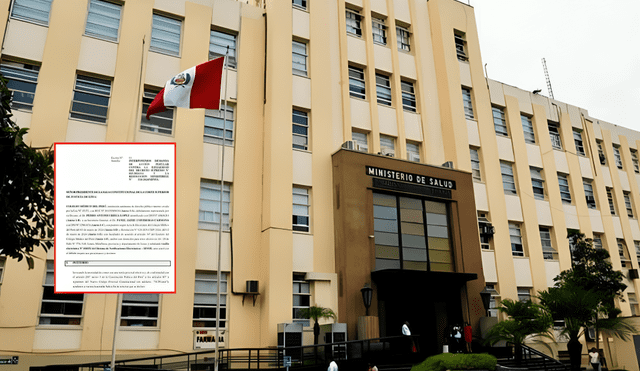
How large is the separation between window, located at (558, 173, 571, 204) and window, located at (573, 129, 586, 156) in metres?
3.26

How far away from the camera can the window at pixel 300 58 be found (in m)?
23.9

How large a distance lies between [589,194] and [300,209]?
76.1ft

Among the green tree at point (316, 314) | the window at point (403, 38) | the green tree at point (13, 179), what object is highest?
the window at point (403, 38)

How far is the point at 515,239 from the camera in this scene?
2795 centimetres

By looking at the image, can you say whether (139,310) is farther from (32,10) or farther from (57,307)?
(32,10)

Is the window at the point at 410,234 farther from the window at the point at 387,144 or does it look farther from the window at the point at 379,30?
the window at the point at 379,30

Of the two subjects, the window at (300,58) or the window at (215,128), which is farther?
the window at (300,58)

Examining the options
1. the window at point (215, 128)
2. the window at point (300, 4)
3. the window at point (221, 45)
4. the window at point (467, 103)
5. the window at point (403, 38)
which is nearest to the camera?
the window at point (215, 128)

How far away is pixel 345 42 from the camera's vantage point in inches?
994

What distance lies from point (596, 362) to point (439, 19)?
20122 mm

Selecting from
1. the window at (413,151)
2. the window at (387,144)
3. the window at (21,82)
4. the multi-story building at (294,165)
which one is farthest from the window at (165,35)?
the window at (413,151)

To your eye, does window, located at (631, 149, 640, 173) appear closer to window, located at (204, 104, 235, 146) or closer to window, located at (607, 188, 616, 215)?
window, located at (607, 188, 616, 215)

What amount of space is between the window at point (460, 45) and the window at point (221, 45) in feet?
47.1

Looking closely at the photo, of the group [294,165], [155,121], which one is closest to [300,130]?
[294,165]
